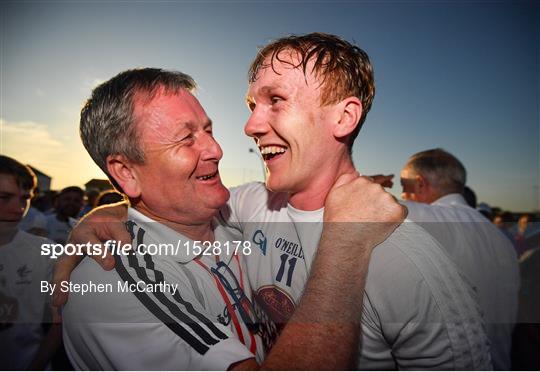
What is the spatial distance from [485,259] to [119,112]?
2605 millimetres

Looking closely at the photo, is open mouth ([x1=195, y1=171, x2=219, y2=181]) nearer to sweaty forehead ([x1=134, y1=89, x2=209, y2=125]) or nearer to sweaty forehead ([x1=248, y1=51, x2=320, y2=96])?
sweaty forehead ([x1=134, y1=89, x2=209, y2=125])

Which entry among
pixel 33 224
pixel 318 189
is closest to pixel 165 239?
pixel 318 189

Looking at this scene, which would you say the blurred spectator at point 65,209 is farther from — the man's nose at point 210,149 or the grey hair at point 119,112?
the man's nose at point 210,149

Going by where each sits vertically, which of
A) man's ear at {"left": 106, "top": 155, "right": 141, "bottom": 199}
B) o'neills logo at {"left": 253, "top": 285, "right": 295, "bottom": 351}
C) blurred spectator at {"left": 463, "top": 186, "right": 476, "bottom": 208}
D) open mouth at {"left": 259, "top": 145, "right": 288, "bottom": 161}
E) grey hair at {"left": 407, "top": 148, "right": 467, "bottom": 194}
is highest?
grey hair at {"left": 407, "top": 148, "right": 467, "bottom": 194}

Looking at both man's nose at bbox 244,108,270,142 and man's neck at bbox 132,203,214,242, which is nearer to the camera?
man's nose at bbox 244,108,270,142

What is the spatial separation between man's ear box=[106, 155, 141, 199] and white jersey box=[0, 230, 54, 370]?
0.95 m

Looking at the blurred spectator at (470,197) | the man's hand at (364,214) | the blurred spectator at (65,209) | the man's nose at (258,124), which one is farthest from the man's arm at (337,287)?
the blurred spectator at (65,209)

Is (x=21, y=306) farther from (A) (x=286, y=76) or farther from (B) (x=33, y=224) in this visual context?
(A) (x=286, y=76)

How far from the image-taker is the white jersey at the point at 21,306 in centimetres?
219

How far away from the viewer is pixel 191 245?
157 cm

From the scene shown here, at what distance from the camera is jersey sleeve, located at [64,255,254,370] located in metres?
1.15

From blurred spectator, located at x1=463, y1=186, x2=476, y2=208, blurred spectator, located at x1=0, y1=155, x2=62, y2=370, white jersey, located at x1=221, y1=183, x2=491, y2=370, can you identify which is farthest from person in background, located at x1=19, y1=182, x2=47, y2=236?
blurred spectator, located at x1=463, y1=186, x2=476, y2=208

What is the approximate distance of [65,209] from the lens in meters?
5.04

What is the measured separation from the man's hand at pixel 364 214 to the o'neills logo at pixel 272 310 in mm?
468
